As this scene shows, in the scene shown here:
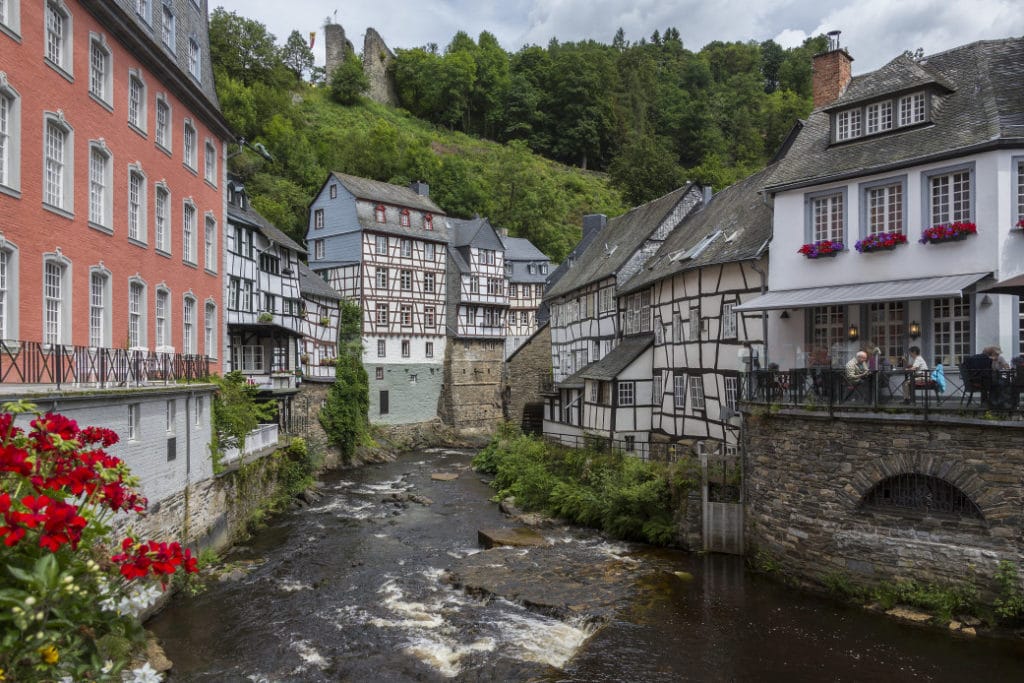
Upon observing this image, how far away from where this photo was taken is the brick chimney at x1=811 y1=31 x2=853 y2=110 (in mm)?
22328

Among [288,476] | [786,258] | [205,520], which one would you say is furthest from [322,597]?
[786,258]

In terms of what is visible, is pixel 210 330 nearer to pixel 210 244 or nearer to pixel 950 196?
pixel 210 244

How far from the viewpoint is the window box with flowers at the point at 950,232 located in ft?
49.3

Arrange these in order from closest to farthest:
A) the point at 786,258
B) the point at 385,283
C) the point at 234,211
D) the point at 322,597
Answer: the point at 322,597 < the point at 786,258 < the point at 234,211 < the point at 385,283

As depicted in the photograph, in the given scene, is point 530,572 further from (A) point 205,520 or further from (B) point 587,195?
(B) point 587,195

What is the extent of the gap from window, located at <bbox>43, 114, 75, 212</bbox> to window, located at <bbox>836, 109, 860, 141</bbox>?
55.9 ft

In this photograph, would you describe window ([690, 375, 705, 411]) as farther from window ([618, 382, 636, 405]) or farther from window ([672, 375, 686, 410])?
window ([618, 382, 636, 405])

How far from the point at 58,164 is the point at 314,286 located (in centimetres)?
2292

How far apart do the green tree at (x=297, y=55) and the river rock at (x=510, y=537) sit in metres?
77.2

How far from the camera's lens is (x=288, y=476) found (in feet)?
82.0

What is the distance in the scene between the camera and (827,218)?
17.9m

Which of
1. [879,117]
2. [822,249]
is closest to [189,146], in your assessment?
[822,249]

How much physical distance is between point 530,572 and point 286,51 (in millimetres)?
83738

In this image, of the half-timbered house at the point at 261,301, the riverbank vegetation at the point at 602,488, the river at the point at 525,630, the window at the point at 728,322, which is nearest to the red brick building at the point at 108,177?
the river at the point at 525,630
